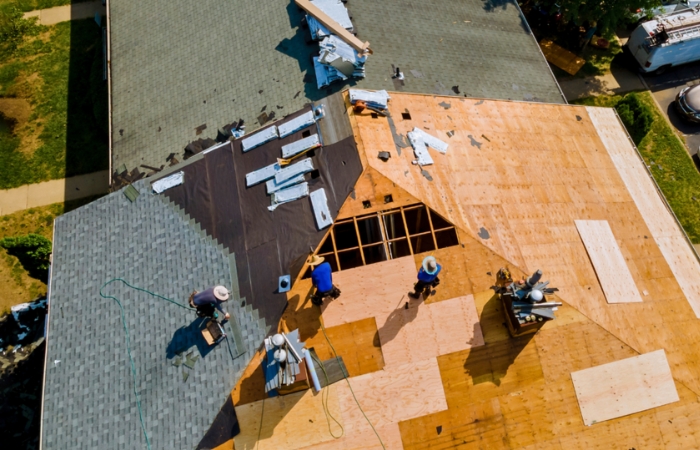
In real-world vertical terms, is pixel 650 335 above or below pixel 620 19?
below

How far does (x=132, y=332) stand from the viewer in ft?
49.5

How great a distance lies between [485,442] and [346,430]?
4382mm

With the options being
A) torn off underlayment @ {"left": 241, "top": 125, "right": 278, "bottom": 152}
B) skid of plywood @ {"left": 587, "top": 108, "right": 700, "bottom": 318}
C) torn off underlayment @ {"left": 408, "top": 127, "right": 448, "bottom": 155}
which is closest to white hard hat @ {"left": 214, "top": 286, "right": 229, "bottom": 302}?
torn off underlayment @ {"left": 241, "top": 125, "right": 278, "bottom": 152}

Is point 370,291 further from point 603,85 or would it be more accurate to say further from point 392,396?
point 603,85

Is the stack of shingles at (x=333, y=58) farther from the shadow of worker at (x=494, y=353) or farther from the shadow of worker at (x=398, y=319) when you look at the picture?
the shadow of worker at (x=494, y=353)

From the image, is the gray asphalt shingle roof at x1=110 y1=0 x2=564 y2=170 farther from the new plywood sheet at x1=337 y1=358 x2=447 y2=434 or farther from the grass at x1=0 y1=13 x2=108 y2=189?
the new plywood sheet at x1=337 y1=358 x2=447 y2=434

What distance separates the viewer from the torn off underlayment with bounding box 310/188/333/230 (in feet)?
49.7

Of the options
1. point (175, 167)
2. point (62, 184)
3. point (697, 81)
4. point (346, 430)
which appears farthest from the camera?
point (697, 81)

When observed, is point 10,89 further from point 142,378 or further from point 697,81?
point 697,81

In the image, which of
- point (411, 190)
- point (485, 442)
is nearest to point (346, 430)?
point (485, 442)

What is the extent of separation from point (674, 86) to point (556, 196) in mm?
19248

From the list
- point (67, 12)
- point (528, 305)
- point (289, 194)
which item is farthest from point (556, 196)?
point (67, 12)

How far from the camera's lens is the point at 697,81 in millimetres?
28141

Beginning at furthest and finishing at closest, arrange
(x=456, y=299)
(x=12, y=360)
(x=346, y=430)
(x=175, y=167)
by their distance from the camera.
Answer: (x=12, y=360) → (x=175, y=167) → (x=456, y=299) → (x=346, y=430)
